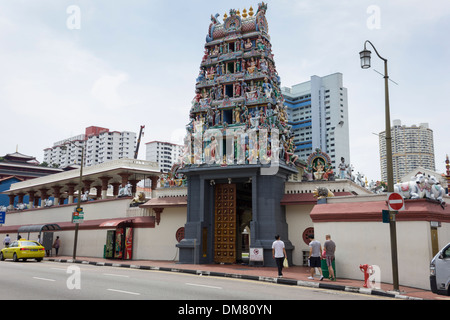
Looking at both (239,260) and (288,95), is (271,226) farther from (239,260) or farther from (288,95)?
(288,95)

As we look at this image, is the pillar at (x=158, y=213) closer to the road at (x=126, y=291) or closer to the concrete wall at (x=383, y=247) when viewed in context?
the concrete wall at (x=383, y=247)

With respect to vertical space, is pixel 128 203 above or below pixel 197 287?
above

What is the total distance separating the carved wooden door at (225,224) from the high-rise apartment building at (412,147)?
102580 mm

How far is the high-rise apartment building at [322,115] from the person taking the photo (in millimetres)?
Result: 125625

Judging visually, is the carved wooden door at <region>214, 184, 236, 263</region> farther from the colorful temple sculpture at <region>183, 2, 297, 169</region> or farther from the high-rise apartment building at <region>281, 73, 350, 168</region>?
the high-rise apartment building at <region>281, 73, 350, 168</region>

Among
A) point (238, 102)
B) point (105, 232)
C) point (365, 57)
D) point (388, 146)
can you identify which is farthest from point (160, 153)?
point (388, 146)

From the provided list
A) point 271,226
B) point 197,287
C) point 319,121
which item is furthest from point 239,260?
point 319,121

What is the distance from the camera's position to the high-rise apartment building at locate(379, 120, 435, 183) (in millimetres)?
122312

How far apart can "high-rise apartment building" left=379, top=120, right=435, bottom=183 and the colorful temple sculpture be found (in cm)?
10073

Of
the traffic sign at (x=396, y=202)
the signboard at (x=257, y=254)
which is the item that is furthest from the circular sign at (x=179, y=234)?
the traffic sign at (x=396, y=202)

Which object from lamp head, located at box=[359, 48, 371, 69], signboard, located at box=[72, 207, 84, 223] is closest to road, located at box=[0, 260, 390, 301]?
lamp head, located at box=[359, 48, 371, 69]

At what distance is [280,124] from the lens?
27.4 metres

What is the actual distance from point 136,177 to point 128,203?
902 cm

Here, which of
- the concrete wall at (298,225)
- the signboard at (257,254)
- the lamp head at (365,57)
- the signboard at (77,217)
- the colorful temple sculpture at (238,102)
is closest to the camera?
the lamp head at (365,57)
